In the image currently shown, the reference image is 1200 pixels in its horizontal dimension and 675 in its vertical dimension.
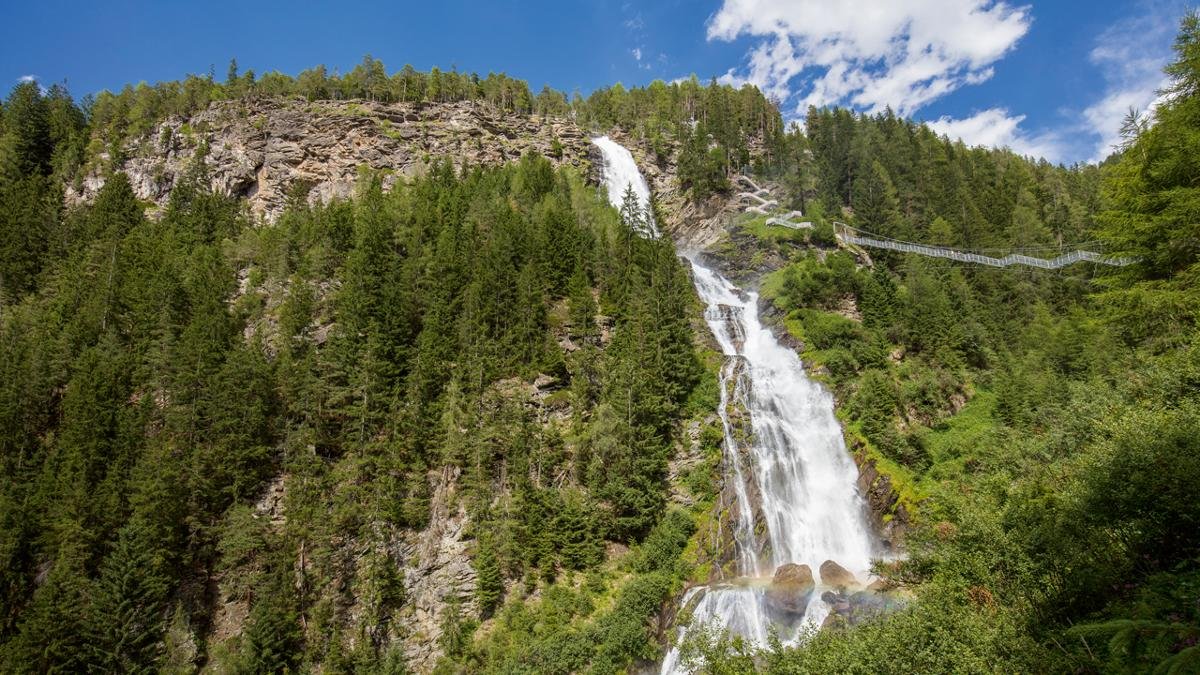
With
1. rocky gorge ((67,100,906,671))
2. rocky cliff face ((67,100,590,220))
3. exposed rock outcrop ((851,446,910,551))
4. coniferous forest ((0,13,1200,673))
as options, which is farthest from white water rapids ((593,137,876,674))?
rocky cliff face ((67,100,590,220))

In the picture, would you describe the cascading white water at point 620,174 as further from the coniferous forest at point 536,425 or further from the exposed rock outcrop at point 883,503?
the exposed rock outcrop at point 883,503

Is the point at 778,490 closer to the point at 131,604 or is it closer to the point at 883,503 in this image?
the point at 883,503

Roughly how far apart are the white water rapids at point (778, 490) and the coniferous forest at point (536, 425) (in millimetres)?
1826

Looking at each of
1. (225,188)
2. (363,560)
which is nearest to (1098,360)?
(363,560)

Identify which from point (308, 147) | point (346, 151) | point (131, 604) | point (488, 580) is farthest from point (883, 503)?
point (308, 147)

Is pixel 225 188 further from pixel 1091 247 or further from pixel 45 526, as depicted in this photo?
pixel 1091 247

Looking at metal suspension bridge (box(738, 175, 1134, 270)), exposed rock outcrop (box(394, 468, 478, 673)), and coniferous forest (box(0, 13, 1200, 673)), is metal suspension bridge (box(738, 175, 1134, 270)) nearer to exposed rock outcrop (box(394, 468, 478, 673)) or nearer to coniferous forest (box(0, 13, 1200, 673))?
coniferous forest (box(0, 13, 1200, 673))

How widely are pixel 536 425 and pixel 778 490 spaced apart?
19850 millimetres

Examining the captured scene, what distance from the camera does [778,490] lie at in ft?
139

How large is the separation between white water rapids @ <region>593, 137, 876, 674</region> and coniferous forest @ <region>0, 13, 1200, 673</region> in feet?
5.99

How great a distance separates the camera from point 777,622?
3148 centimetres

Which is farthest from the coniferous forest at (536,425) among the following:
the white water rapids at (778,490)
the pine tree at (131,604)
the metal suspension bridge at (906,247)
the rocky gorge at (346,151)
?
the rocky gorge at (346,151)

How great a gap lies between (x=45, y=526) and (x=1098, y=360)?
252ft

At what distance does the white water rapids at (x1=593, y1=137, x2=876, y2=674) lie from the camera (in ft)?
109
